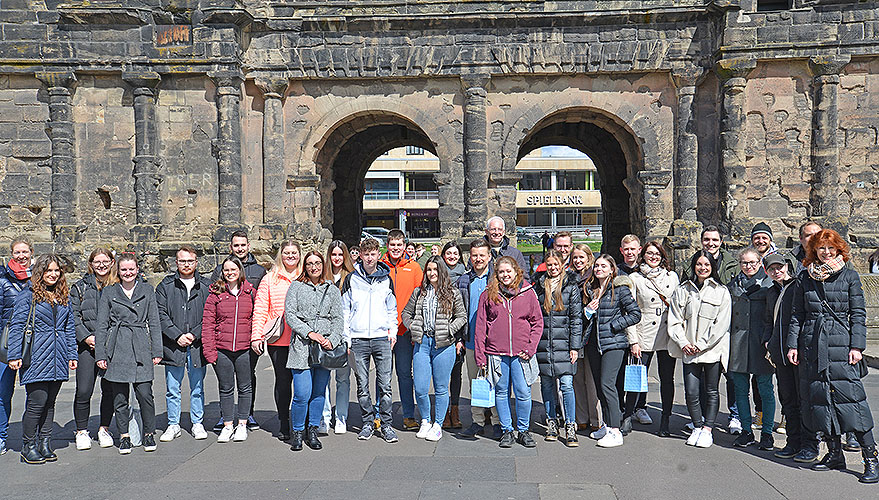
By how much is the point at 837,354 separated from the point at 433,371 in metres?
3.24

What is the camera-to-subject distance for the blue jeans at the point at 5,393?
6473 millimetres

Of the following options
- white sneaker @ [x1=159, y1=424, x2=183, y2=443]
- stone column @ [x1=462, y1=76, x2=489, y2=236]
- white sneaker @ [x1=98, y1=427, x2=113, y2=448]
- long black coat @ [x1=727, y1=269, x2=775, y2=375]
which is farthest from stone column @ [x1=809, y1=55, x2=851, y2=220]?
white sneaker @ [x1=98, y1=427, x2=113, y2=448]

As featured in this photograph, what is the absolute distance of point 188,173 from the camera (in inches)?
558

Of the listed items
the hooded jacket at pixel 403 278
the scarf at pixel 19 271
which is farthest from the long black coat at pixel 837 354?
the scarf at pixel 19 271

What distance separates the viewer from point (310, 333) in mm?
6457

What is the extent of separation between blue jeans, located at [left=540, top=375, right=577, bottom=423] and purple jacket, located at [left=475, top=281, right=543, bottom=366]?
37cm

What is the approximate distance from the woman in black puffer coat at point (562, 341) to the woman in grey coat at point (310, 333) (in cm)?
177

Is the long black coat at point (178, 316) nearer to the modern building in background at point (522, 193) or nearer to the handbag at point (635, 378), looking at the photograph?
the handbag at point (635, 378)

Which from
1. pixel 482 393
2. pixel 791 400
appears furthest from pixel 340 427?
pixel 791 400

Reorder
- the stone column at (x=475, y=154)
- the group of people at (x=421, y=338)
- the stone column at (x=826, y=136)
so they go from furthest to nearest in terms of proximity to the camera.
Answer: the stone column at (x=475, y=154), the stone column at (x=826, y=136), the group of people at (x=421, y=338)

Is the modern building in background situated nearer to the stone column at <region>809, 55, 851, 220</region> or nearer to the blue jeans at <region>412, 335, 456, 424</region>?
the stone column at <region>809, 55, 851, 220</region>

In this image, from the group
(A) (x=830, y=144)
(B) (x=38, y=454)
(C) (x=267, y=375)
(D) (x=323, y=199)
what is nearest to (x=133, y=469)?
(B) (x=38, y=454)

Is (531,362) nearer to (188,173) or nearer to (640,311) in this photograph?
(640,311)

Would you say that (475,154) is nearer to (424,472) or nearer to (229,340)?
(229,340)
